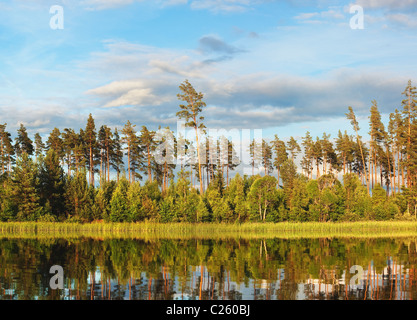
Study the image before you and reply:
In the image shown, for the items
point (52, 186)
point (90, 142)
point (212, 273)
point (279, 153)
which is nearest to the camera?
point (212, 273)

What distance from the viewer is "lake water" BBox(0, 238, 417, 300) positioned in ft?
57.9

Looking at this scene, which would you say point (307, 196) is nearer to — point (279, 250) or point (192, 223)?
point (192, 223)

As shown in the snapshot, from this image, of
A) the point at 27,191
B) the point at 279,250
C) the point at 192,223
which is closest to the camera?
the point at 279,250

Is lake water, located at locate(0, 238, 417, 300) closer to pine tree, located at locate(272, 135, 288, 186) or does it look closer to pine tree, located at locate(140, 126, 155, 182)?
pine tree, located at locate(140, 126, 155, 182)

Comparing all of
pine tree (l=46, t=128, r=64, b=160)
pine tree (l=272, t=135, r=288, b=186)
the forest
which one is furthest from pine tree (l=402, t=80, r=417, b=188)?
pine tree (l=46, t=128, r=64, b=160)

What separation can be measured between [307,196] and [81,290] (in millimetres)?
51399

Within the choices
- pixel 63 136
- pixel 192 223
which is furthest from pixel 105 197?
pixel 63 136

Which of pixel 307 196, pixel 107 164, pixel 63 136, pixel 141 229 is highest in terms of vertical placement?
pixel 63 136

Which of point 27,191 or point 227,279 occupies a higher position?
point 27,191

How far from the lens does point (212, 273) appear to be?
22641 mm

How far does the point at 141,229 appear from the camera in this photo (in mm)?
58938

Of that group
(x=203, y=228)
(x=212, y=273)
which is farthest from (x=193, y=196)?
(x=212, y=273)

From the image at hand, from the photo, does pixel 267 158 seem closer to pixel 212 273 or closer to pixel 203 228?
pixel 203 228

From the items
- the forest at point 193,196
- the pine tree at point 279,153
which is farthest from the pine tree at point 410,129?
the pine tree at point 279,153
